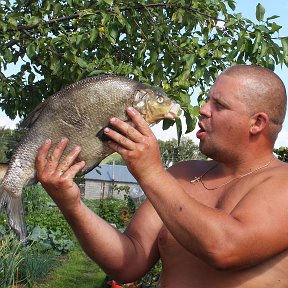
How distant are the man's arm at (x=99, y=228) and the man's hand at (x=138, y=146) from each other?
20 centimetres

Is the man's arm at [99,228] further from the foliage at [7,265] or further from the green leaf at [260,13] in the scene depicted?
the foliage at [7,265]

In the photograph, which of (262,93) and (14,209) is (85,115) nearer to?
(14,209)

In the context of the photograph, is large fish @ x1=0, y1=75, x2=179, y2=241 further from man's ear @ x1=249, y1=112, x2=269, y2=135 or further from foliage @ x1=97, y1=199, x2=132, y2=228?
foliage @ x1=97, y1=199, x2=132, y2=228

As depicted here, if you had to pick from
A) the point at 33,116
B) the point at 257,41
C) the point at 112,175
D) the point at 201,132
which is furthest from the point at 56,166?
the point at 112,175

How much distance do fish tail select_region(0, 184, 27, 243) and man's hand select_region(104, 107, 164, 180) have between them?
0.50 m

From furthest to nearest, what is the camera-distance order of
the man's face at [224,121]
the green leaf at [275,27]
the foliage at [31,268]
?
the foliage at [31,268], the green leaf at [275,27], the man's face at [224,121]

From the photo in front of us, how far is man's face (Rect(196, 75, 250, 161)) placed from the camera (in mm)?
2527

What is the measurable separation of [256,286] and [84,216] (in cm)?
71

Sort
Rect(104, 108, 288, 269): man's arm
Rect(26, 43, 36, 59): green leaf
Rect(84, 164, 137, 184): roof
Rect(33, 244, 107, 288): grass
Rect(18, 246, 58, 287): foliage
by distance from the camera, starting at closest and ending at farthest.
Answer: Rect(104, 108, 288, 269): man's arm
Rect(26, 43, 36, 59): green leaf
Rect(18, 246, 58, 287): foliage
Rect(33, 244, 107, 288): grass
Rect(84, 164, 137, 184): roof

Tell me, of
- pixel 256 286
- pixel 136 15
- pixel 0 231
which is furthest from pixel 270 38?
pixel 0 231

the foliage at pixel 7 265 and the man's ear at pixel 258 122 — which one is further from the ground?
the man's ear at pixel 258 122

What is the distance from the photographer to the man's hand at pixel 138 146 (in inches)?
89.8

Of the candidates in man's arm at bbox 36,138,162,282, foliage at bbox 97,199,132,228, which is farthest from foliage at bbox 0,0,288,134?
foliage at bbox 97,199,132,228

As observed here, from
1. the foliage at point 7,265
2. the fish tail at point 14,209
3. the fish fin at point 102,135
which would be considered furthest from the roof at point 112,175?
the fish fin at point 102,135
